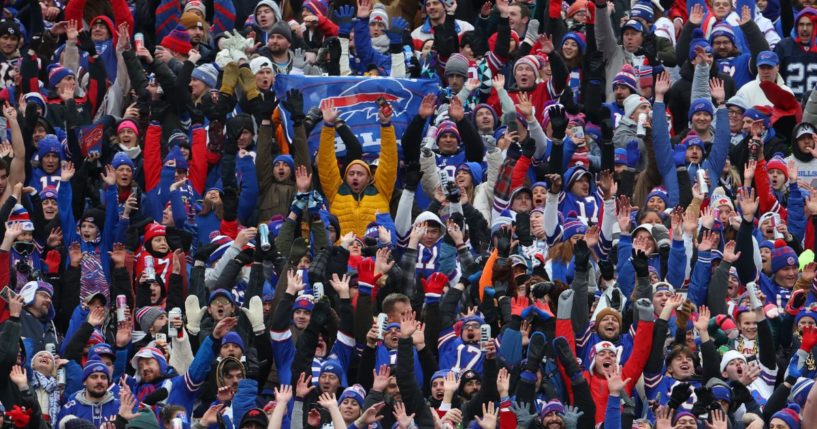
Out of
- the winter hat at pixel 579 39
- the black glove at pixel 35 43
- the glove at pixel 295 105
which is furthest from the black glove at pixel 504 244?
the black glove at pixel 35 43

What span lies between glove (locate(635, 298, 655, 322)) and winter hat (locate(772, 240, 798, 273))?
7.80ft

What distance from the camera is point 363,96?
27484 millimetres

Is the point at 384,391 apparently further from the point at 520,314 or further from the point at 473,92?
the point at 473,92

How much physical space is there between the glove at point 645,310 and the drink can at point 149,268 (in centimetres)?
464

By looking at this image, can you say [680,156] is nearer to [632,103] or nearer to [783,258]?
[632,103]

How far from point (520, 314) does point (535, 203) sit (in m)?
2.85

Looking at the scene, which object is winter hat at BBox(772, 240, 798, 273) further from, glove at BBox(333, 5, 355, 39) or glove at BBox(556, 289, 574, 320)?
glove at BBox(333, 5, 355, 39)

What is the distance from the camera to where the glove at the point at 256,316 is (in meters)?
23.5

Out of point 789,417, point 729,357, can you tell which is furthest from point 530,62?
point 789,417

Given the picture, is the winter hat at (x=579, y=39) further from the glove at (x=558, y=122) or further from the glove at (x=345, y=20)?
the glove at (x=345, y=20)

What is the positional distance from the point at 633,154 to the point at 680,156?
2.05 feet

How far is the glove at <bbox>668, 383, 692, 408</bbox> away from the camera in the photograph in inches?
869

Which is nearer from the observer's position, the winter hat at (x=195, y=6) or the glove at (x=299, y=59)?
the glove at (x=299, y=59)

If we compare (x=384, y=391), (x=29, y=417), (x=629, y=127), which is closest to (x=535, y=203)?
(x=629, y=127)
